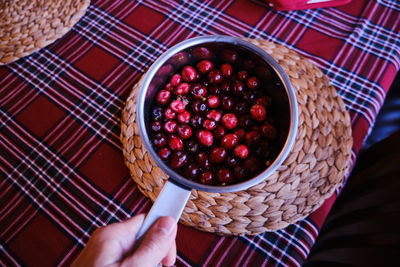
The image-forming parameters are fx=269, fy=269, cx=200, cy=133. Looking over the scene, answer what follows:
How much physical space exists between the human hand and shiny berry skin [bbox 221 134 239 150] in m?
0.18

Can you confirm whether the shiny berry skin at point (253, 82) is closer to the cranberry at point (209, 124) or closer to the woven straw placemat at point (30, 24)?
the cranberry at point (209, 124)

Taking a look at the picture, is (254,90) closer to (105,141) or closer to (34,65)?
(105,141)

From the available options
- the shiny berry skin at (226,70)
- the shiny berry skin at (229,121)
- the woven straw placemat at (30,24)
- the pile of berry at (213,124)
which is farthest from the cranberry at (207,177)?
the woven straw placemat at (30,24)

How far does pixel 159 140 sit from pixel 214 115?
12cm

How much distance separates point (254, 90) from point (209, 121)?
0.11 m

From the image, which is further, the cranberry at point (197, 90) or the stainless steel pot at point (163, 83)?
the cranberry at point (197, 90)

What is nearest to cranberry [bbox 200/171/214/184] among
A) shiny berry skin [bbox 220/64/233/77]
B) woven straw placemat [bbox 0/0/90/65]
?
shiny berry skin [bbox 220/64/233/77]

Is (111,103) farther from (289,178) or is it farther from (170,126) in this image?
(289,178)

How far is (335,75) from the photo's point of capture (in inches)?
25.7

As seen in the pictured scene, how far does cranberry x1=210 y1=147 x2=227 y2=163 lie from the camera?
49 cm

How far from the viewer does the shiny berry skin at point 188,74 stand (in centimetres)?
53

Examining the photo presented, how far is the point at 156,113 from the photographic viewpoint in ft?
1.68

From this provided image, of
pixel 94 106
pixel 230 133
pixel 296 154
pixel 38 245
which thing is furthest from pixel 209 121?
pixel 38 245

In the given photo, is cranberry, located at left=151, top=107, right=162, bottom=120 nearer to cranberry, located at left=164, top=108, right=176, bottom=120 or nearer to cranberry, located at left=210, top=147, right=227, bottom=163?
cranberry, located at left=164, top=108, right=176, bottom=120
